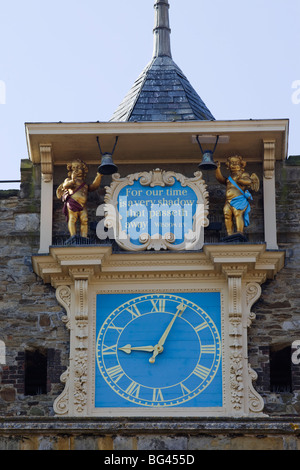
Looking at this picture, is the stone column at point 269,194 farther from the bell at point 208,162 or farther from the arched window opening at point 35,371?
the arched window opening at point 35,371

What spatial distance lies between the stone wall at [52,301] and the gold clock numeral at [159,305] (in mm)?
1129

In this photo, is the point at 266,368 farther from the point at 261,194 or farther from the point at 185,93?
the point at 185,93

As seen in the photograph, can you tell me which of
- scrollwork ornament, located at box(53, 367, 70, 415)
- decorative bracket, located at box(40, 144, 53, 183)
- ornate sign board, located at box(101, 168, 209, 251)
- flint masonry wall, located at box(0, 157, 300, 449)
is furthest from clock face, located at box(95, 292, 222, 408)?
decorative bracket, located at box(40, 144, 53, 183)

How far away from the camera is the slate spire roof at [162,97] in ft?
72.2

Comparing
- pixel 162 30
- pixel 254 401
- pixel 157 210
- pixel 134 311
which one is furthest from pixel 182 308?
pixel 162 30

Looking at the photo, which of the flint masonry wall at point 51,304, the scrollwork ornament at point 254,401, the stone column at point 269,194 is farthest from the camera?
the stone column at point 269,194

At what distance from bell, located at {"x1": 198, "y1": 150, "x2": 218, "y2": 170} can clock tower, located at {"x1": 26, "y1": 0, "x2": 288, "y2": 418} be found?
0.39 meters

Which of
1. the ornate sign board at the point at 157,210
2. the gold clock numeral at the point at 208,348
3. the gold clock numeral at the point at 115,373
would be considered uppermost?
the ornate sign board at the point at 157,210

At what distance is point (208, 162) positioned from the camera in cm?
2070

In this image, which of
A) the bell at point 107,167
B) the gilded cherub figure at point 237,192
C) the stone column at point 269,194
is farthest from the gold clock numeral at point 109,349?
the stone column at point 269,194

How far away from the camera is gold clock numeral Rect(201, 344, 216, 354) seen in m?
20.1

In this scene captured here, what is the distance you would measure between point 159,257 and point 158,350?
1.30 m
